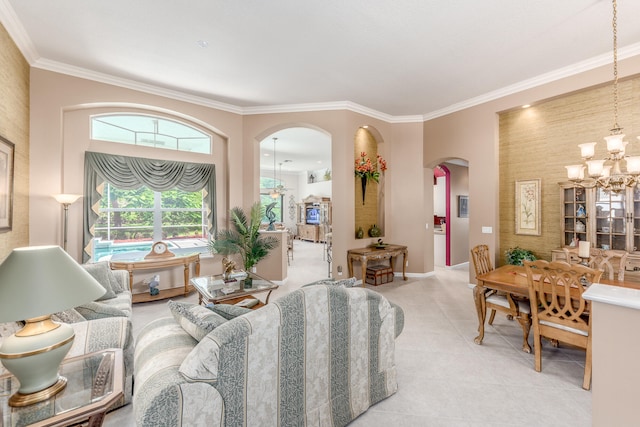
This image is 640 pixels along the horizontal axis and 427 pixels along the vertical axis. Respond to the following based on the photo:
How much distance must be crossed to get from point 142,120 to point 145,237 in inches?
77.1

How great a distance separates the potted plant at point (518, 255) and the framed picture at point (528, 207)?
1.03 feet

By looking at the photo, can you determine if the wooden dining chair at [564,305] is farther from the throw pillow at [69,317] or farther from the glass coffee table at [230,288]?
the throw pillow at [69,317]

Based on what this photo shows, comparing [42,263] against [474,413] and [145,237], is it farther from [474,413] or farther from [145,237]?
[145,237]

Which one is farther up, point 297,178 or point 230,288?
point 297,178

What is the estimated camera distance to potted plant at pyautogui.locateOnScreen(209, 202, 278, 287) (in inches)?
181

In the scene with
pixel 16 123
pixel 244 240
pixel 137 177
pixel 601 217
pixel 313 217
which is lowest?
pixel 244 240

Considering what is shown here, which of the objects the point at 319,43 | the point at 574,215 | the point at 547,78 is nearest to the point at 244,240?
the point at 319,43

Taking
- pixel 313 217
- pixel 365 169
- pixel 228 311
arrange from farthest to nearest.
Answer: pixel 313 217 → pixel 365 169 → pixel 228 311

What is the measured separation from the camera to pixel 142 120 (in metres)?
4.47

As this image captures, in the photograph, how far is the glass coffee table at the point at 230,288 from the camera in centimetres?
303

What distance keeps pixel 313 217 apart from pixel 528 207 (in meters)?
8.55

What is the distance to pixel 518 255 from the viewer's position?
4.30 meters

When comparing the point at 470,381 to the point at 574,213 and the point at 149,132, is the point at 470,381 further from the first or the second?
the point at 149,132

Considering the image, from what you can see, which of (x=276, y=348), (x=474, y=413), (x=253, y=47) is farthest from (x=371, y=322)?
(x=253, y=47)
